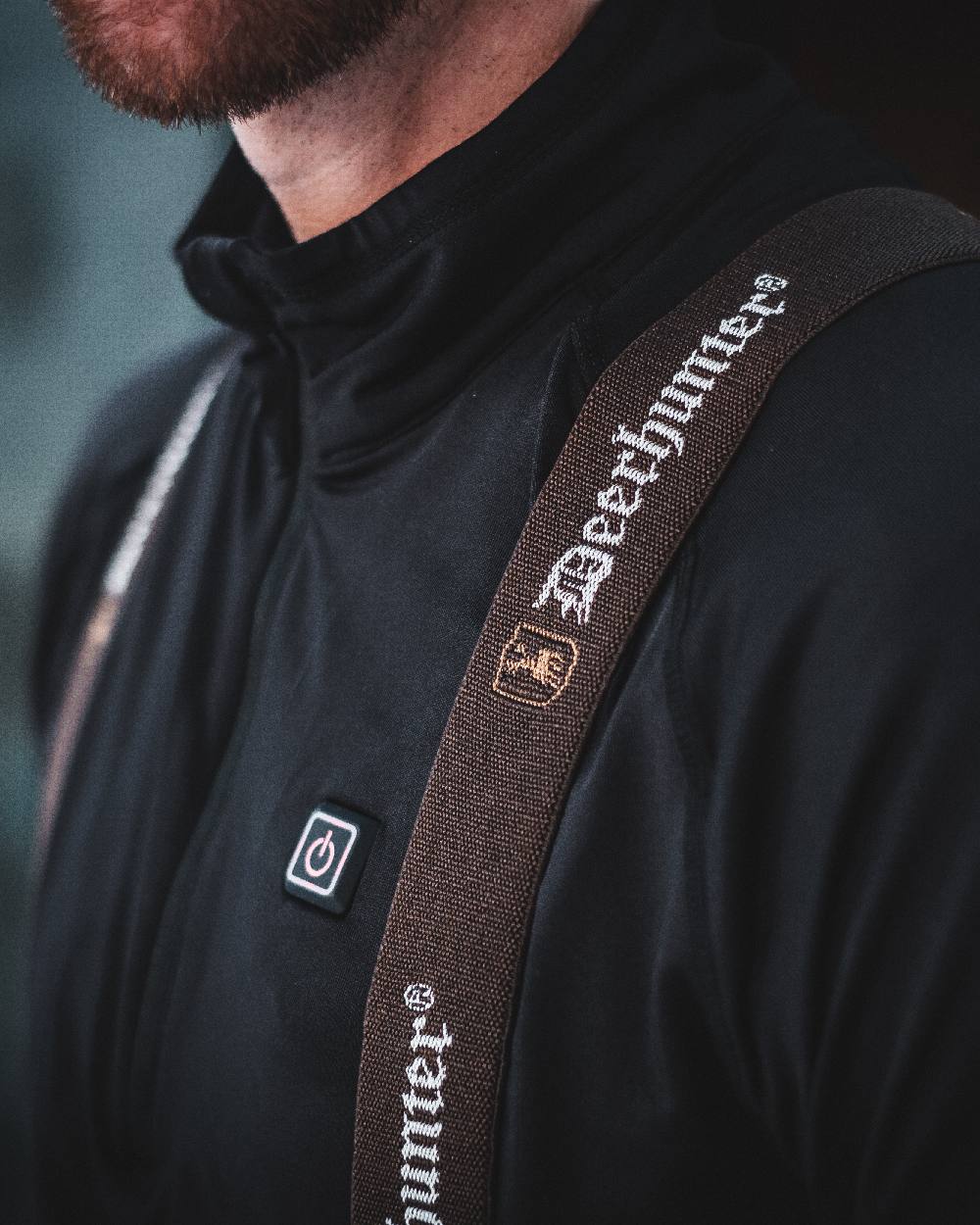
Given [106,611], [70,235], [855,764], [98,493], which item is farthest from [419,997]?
[70,235]

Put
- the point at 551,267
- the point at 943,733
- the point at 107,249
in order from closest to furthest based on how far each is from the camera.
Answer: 1. the point at 943,733
2. the point at 551,267
3. the point at 107,249

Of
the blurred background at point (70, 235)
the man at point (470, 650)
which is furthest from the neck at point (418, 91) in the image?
the blurred background at point (70, 235)

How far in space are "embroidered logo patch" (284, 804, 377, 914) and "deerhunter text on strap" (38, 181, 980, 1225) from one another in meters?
0.04

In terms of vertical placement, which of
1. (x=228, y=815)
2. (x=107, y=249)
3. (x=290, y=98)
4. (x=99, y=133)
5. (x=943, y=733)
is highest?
(x=99, y=133)

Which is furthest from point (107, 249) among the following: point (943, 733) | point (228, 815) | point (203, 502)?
point (943, 733)

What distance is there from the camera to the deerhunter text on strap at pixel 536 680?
1.54ft

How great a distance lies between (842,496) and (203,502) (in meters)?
0.48

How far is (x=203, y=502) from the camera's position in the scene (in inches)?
31.3

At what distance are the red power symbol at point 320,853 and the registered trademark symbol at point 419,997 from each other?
80 millimetres

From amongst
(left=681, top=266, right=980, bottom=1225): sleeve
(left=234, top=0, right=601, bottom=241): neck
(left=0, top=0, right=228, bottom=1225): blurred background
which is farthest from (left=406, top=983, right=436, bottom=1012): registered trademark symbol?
(left=0, top=0, right=228, bottom=1225): blurred background

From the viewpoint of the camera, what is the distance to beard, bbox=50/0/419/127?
58 centimetres

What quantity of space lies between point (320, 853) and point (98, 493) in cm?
55

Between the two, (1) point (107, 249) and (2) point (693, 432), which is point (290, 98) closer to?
(2) point (693, 432)

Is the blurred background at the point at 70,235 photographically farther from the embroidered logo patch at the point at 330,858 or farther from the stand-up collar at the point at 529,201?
the embroidered logo patch at the point at 330,858
